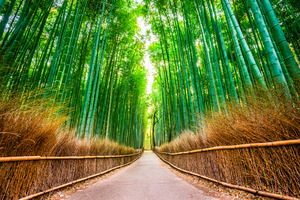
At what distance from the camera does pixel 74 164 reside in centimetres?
244

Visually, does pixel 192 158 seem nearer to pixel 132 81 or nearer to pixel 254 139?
pixel 254 139

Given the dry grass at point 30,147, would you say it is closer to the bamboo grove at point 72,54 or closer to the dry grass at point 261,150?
the bamboo grove at point 72,54

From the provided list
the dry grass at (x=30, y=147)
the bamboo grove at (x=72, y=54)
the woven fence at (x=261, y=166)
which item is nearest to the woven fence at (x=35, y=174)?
the dry grass at (x=30, y=147)

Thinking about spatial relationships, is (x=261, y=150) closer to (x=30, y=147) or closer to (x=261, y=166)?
(x=261, y=166)

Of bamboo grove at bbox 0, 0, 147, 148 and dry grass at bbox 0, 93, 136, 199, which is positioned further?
bamboo grove at bbox 0, 0, 147, 148

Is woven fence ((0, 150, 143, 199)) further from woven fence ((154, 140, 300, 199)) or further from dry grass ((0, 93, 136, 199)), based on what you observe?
woven fence ((154, 140, 300, 199))

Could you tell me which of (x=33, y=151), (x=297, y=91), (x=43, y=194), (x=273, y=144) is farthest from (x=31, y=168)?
(x=297, y=91)

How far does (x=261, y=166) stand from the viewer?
138cm

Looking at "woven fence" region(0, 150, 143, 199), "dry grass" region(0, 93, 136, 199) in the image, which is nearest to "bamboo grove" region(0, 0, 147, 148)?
"dry grass" region(0, 93, 136, 199)

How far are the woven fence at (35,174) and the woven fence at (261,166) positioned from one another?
2.18 meters

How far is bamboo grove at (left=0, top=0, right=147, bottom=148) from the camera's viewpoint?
2.00m

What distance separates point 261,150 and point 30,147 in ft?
7.59

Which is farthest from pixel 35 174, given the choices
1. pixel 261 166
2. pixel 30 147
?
pixel 261 166

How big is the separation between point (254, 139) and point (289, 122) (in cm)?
43
